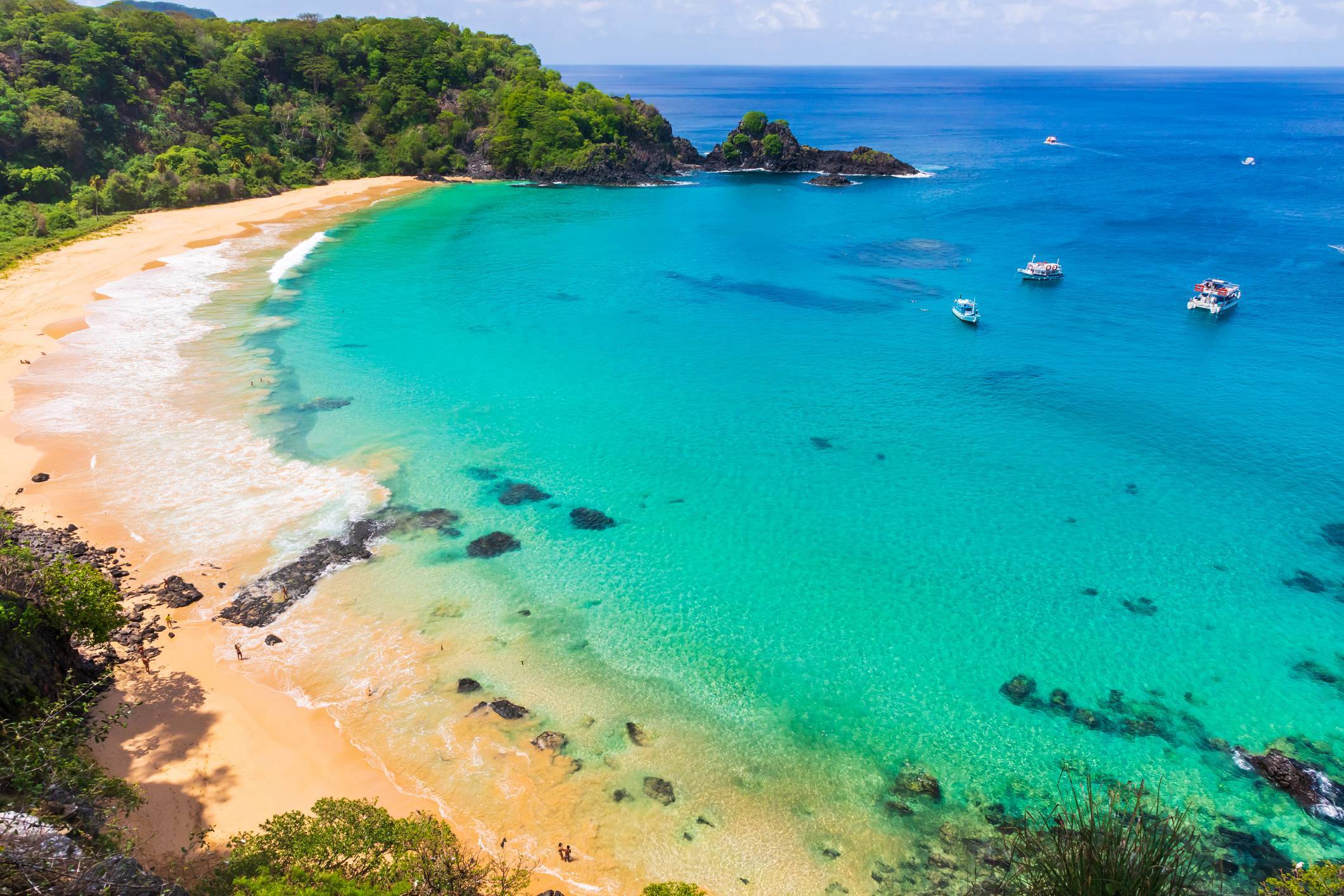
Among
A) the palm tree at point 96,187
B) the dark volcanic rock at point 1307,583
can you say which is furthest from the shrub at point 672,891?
the palm tree at point 96,187

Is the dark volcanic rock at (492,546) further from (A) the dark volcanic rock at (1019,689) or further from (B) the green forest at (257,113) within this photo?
(B) the green forest at (257,113)

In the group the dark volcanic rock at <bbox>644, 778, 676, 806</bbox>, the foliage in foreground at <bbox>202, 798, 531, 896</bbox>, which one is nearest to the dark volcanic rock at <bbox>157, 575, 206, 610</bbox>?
the foliage in foreground at <bbox>202, 798, 531, 896</bbox>

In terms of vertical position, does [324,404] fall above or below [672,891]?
above

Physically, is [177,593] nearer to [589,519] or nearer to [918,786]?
[589,519]

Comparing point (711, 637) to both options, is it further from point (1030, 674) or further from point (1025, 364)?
point (1025, 364)

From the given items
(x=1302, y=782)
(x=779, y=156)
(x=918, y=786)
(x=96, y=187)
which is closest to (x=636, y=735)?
(x=918, y=786)

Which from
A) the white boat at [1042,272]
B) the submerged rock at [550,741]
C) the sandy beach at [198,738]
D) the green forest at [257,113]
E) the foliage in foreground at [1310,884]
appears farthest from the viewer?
the green forest at [257,113]

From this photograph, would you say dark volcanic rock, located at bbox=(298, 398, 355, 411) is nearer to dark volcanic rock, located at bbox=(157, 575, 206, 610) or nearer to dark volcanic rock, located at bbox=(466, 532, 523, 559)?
dark volcanic rock, located at bbox=(157, 575, 206, 610)
